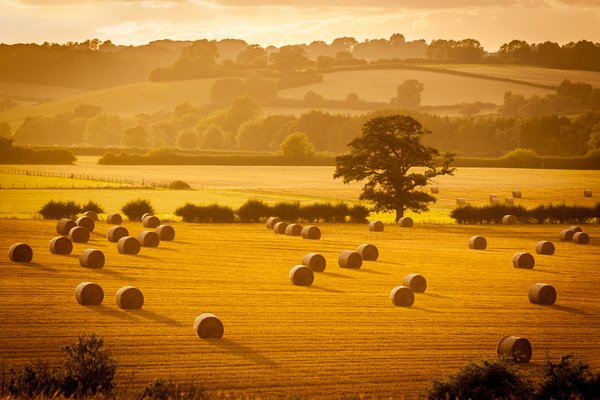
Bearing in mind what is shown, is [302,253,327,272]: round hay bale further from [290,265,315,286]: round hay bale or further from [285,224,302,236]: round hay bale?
[285,224,302,236]: round hay bale

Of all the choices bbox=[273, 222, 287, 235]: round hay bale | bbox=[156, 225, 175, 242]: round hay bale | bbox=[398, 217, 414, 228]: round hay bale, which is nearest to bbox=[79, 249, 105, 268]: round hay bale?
bbox=[156, 225, 175, 242]: round hay bale

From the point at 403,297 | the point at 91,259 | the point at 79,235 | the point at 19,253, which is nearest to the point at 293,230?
the point at 79,235

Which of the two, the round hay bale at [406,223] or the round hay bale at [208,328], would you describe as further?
the round hay bale at [406,223]

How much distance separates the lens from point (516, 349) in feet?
73.8

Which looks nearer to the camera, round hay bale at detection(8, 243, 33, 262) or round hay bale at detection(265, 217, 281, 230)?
round hay bale at detection(8, 243, 33, 262)

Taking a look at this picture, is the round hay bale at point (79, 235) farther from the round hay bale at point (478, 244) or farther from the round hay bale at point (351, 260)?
the round hay bale at point (478, 244)

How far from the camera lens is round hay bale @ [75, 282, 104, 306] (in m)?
27.7

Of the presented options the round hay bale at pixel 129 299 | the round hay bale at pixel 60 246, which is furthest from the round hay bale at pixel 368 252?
the round hay bale at pixel 129 299

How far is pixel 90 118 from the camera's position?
192500 mm

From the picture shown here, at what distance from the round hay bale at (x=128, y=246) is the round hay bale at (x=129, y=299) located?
44.0 feet

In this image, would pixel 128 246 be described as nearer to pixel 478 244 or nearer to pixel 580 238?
pixel 478 244

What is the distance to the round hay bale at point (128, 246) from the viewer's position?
40750mm

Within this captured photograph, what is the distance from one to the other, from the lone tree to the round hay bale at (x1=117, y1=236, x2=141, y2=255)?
83.1ft

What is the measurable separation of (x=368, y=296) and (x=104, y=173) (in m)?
75.3
